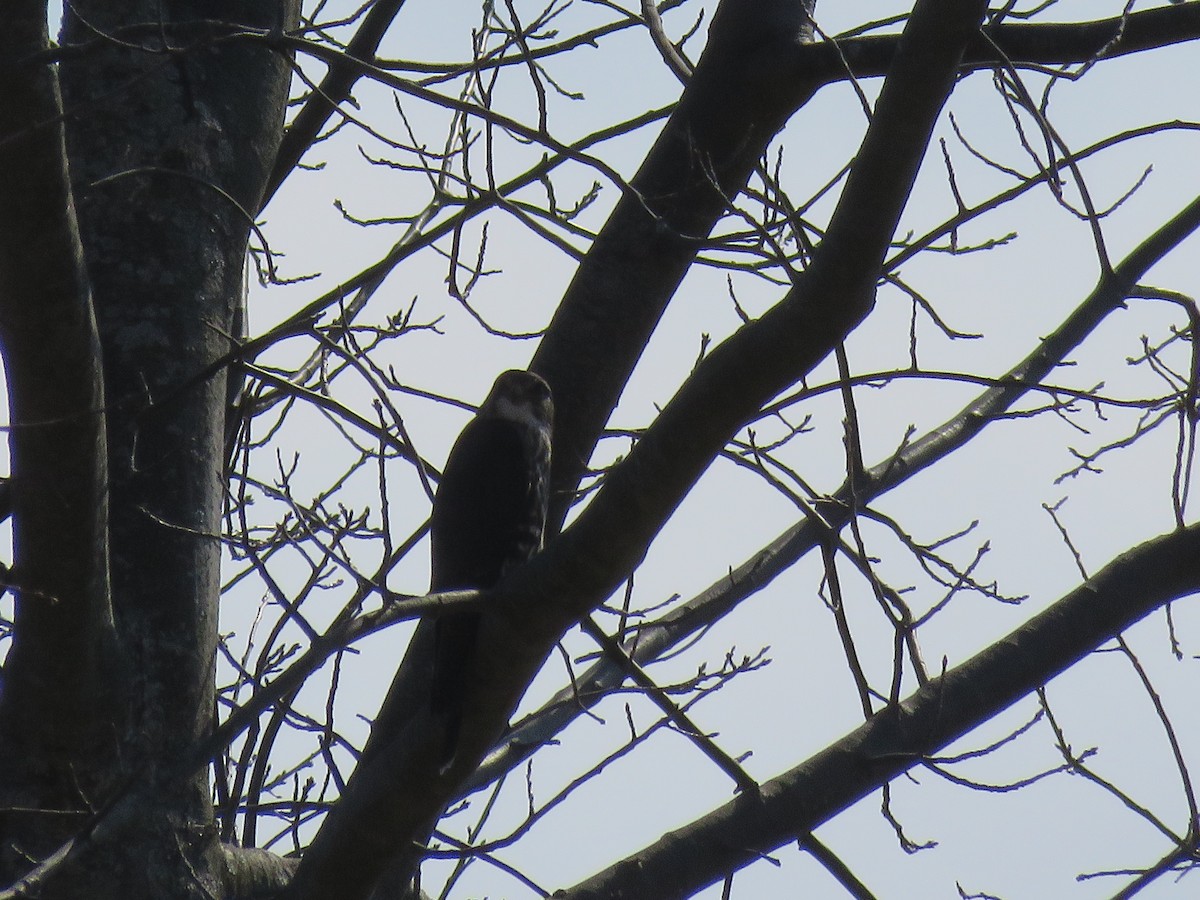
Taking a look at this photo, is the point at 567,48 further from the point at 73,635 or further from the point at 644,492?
the point at 73,635

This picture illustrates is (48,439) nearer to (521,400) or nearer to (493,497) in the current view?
(521,400)

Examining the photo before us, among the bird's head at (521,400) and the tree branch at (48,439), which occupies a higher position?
the bird's head at (521,400)

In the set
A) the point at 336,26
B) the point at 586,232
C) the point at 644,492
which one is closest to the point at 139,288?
the point at 336,26

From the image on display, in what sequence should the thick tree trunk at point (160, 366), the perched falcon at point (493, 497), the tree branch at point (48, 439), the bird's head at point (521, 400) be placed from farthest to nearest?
the perched falcon at point (493, 497), the bird's head at point (521, 400), the thick tree trunk at point (160, 366), the tree branch at point (48, 439)

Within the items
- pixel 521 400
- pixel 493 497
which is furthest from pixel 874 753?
pixel 493 497

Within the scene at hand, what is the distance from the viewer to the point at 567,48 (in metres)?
3.41

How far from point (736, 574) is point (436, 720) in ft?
5.56

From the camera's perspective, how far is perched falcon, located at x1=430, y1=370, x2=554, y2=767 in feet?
12.2

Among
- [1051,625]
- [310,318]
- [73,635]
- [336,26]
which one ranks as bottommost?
[73,635]

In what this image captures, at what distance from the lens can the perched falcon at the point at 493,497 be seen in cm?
372

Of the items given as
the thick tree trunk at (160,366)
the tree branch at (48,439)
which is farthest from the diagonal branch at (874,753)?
the tree branch at (48,439)

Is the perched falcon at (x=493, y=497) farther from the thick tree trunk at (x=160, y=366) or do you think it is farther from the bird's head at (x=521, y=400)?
the thick tree trunk at (x=160, y=366)

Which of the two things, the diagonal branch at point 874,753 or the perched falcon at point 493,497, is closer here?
the diagonal branch at point 874,753

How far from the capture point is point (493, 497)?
3.82 meters
